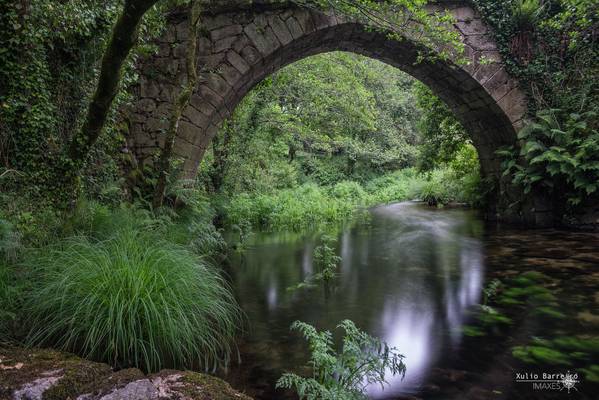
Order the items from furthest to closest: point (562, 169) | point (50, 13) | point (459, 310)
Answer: point (562, 169) → point (50, 13) → point (459, 310)

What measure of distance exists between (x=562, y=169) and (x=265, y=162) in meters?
7.02

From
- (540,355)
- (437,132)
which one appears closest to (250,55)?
(540,355)

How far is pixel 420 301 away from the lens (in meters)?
3.79

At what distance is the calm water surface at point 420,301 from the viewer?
91.6 inches

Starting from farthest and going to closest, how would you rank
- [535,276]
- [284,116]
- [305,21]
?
1. [284,116]
2. [305,21]
3. [535,276]

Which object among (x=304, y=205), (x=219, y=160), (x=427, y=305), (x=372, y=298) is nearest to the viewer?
(x=427, y=305)

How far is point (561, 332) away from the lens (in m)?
2.88

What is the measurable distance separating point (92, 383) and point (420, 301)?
10.3 ft

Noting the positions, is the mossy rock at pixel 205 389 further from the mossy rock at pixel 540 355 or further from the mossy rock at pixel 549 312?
the mossy rock at pixel 549 312

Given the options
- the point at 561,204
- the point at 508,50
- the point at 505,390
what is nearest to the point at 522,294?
the point at 505,390

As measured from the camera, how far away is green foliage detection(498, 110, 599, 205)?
265 inches

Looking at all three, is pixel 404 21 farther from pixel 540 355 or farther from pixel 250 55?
pixel 540 355

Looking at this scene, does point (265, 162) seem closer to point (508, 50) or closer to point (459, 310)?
point (508, 50)

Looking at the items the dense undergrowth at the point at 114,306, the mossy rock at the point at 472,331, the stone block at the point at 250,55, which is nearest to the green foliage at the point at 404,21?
the stone block at the point at 250,55
